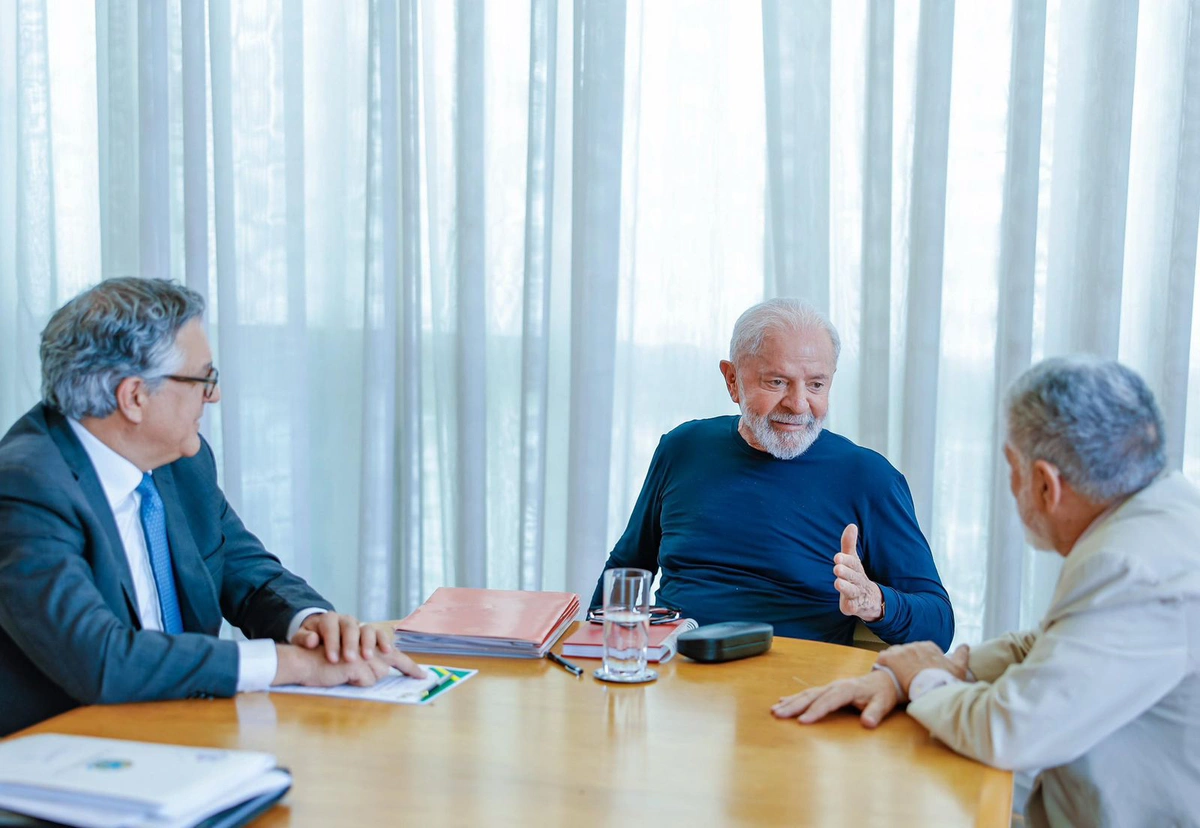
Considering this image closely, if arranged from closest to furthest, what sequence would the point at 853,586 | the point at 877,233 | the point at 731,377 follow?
1. the point at 853,586
2. the point at 731,377
3. the point at 877,233

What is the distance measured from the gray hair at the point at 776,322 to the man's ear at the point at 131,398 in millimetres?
1239

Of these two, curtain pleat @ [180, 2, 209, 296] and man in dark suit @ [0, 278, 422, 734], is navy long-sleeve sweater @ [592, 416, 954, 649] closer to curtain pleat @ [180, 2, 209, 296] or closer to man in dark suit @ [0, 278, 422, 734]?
man in dark suit @ [0, 278, 422, 734]

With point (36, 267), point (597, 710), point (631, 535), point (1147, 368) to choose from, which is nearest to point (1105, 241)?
point (1147, 368)

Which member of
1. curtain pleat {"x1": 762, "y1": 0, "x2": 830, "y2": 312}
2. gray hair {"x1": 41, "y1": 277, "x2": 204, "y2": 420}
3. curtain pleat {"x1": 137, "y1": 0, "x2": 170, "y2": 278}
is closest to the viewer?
gray hair {"x1": 41, "y1": 277, "x2": 204, "y2": 420}

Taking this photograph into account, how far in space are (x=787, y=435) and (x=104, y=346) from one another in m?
1.34

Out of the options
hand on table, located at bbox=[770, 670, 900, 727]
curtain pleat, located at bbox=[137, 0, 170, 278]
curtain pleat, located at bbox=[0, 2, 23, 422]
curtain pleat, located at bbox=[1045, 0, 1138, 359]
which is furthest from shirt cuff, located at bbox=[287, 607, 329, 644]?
curtain pleat, located at bbox=[0, 2, 23, 422]

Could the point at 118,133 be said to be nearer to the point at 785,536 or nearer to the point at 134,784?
the point at 785,536

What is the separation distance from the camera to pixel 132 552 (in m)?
1.81

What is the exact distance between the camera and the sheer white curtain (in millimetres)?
2795

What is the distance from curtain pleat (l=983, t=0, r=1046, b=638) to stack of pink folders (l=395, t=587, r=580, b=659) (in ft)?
4.52

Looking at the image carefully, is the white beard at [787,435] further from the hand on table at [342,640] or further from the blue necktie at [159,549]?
the blue necktie at [159,549]

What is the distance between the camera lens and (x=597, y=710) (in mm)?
1517

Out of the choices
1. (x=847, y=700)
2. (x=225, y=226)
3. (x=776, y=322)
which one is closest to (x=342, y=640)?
(x=847, y=700)

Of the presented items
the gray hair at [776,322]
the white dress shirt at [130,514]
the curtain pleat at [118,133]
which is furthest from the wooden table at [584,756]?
the curtain pleat at [118,133]
